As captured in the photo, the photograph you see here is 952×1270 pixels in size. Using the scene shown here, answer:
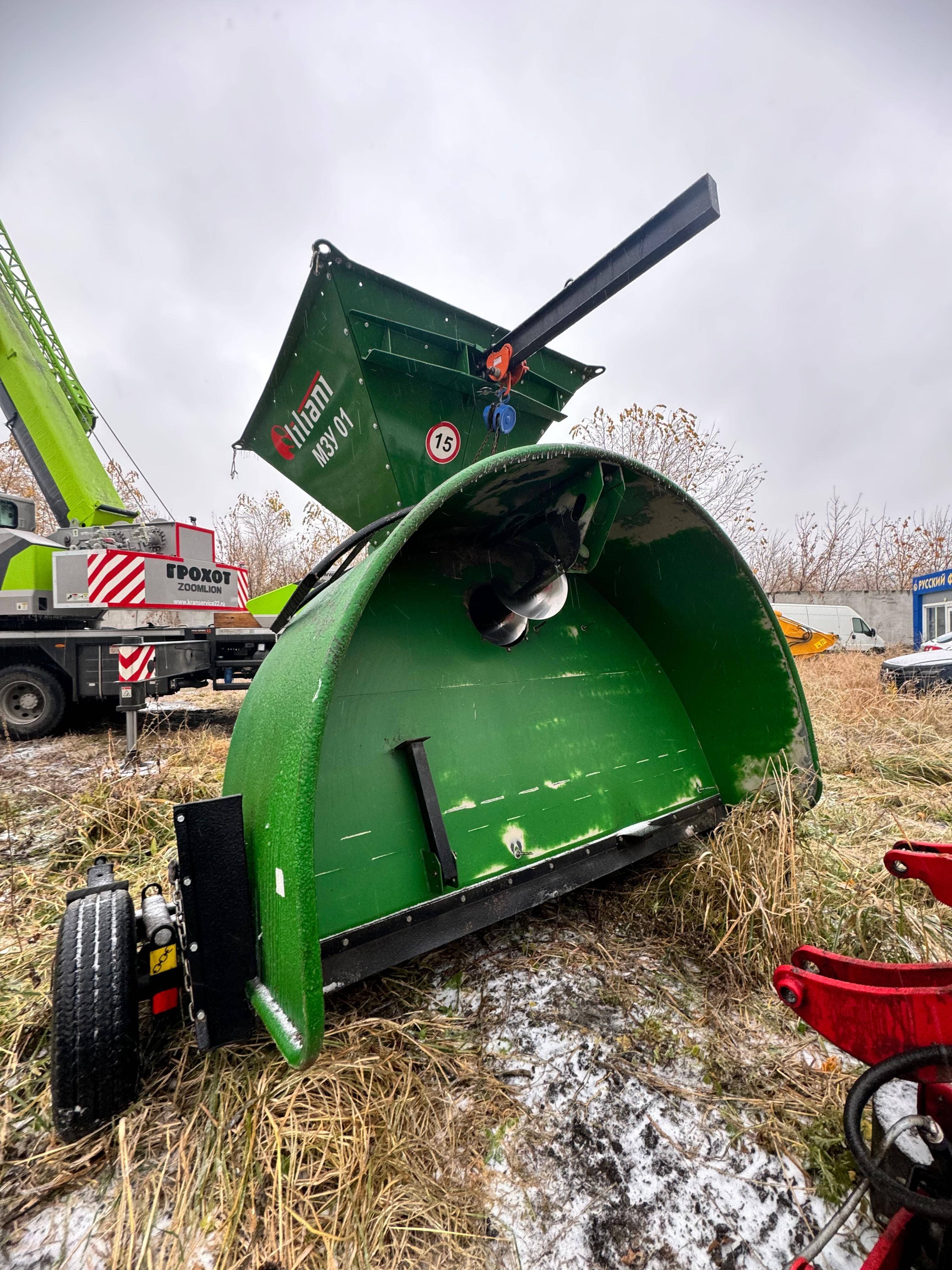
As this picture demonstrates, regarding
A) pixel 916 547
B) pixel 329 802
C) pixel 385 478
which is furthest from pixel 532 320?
pixel 916 547

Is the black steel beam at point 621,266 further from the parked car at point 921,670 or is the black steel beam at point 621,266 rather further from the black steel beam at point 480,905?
the parked car at point 921,670

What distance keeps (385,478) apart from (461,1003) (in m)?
2.02

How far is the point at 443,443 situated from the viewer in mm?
2590

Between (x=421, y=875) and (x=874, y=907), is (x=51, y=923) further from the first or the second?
(x=874, y=907)

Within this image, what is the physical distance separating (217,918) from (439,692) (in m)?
0.95

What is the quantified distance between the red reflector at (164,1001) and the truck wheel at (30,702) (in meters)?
5.77

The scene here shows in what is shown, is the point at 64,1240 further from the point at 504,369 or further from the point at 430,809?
the point at 504,369

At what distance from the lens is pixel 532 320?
2320mm

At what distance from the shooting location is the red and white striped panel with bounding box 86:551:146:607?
17.9ft

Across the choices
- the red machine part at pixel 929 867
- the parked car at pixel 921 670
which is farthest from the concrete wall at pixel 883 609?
the red machine part at pixel 929 867

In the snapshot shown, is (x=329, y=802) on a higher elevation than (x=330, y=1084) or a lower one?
higher

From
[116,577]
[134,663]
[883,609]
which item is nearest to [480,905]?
[134,663]

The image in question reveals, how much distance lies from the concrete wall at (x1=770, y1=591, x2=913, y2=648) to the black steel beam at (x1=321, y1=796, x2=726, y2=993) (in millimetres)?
27520

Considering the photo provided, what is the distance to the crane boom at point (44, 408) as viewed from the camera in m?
6.22
